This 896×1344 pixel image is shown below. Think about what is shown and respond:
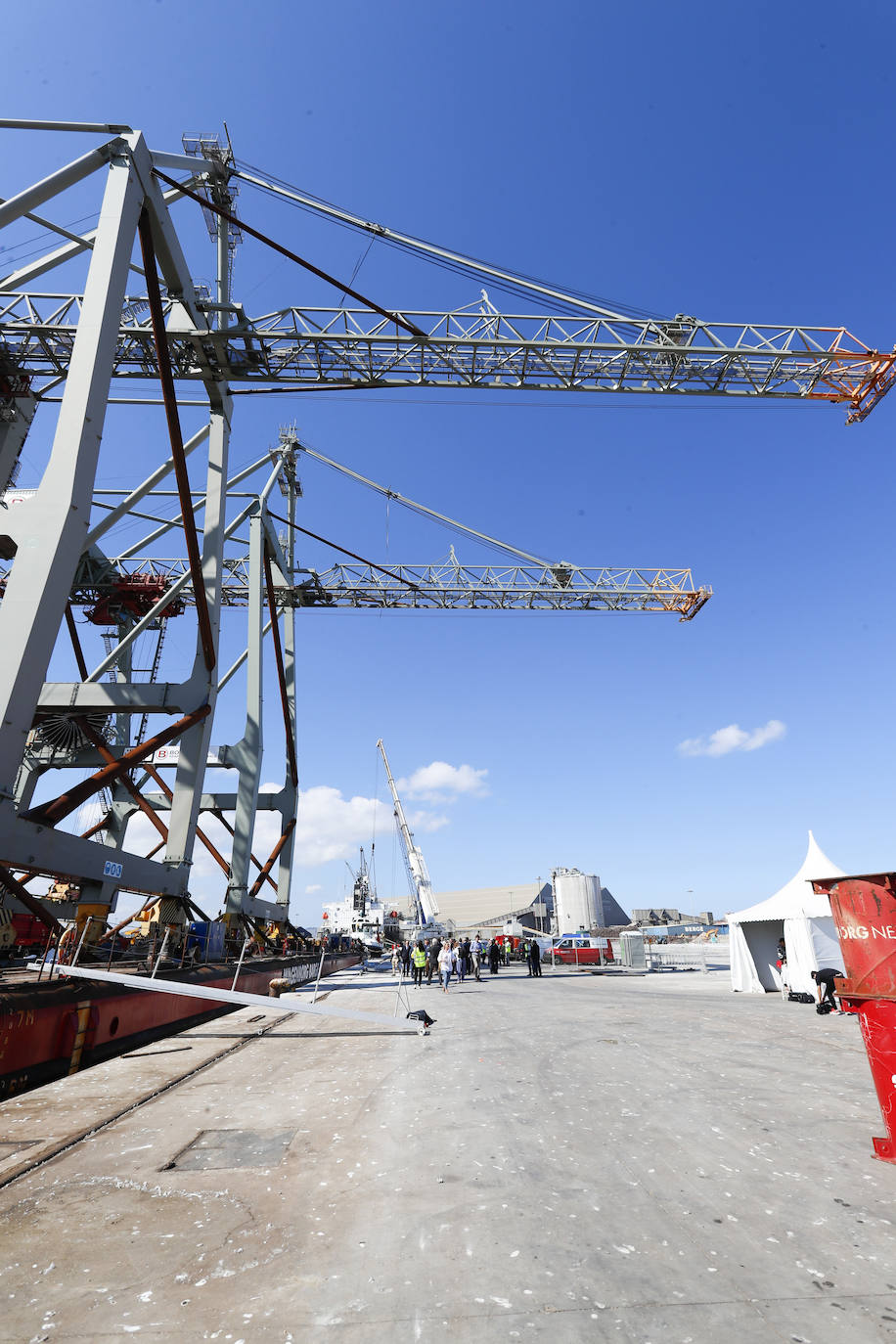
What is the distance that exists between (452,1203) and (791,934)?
15.7 meters

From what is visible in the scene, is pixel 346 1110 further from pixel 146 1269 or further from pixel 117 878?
pixel 117 878

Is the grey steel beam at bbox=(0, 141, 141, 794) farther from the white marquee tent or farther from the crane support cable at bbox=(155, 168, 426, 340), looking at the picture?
the white marquee tent

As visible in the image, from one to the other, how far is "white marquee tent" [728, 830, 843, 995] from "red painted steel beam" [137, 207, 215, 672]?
16151mm

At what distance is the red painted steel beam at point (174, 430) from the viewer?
15.6m

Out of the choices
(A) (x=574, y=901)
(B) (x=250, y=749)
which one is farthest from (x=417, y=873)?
(B) (x=250, y=749)

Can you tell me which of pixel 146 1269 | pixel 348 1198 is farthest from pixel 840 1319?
pixel 146 1269

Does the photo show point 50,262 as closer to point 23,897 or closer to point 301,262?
point 301,262

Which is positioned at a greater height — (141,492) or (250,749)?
(141,492)

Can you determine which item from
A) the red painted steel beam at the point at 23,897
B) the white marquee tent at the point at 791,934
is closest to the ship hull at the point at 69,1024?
the red painted steel beam at the point at 23,897

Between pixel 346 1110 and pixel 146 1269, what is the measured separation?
11.0 feet

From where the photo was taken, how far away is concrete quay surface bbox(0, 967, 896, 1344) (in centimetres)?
345

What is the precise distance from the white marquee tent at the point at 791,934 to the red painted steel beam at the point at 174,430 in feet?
53.0

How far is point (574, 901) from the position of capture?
77188 mm

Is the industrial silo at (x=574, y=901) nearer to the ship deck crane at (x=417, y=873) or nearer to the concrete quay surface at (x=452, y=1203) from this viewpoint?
the ship deck crane at (x=417, y=873)
